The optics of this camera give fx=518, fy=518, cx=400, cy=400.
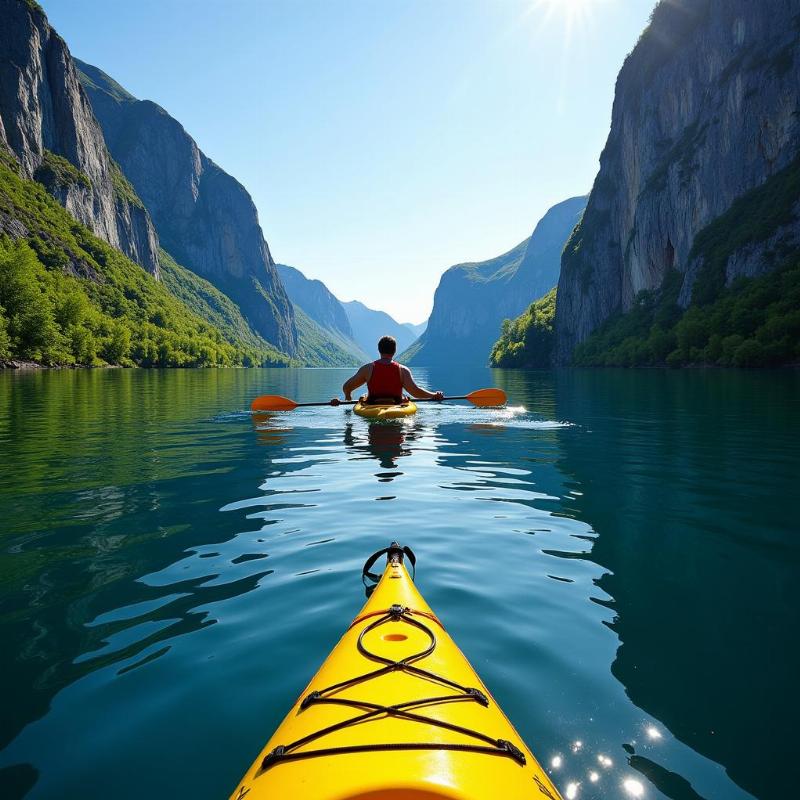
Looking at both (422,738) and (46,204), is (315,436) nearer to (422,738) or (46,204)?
(422,738)

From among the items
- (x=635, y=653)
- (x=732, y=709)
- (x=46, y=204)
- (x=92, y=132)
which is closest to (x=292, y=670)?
(x=635, y=653)

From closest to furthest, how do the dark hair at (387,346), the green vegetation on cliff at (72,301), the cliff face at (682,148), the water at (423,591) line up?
the water at (423,591), the dark hair at (387,346), the green vegetation on cliff at (72,301), the cliff face at (682,148)

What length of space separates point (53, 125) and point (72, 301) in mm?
78814

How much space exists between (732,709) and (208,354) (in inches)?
3869

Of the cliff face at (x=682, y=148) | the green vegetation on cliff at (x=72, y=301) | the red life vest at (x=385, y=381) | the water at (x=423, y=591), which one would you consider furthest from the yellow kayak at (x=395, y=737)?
the cliff face at (x=682, y=148)

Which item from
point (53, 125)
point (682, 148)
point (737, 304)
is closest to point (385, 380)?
point (737, 304)

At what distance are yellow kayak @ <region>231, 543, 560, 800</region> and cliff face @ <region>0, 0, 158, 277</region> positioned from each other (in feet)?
397

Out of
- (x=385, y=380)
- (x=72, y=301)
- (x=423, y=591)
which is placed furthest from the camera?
(x=72, y=301)

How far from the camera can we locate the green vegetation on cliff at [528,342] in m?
104

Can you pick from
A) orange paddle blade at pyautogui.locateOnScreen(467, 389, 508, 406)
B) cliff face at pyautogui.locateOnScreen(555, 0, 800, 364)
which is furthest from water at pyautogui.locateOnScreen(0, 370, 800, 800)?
cliff face at pyautogui.locateOnScreen(555, 0, 800, 364)

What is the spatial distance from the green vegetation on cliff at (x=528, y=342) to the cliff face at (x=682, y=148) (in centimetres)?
329

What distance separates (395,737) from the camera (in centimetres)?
202

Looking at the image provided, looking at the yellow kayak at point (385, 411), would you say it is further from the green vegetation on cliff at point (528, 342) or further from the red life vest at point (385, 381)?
the green vegetation on cliff at point (528, 342)

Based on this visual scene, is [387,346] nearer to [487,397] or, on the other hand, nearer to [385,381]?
[385,381]
